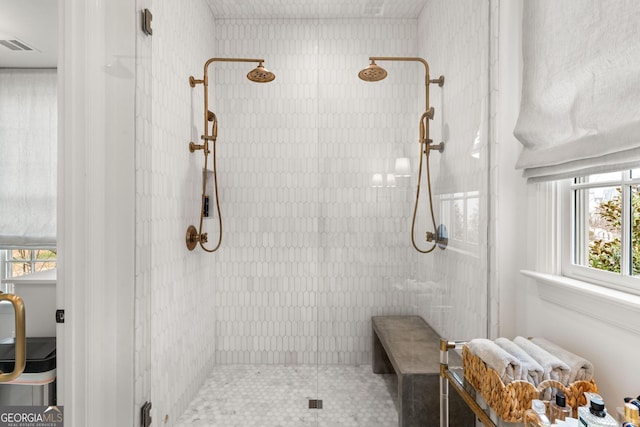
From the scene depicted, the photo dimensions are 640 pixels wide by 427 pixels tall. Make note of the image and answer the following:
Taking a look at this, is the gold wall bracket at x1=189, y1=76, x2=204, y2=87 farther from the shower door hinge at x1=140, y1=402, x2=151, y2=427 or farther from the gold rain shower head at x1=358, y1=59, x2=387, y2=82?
the shower door hinge at x1=140, y1=402, x2=151, y2=427

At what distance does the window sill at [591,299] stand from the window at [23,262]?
1995mm

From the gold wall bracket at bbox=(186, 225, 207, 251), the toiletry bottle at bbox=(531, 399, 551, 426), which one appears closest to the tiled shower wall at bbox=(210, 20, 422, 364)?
the gold wall bracket at bbox=(186, 225, 207, 251)

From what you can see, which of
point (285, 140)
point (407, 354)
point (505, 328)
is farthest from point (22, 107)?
point (505, 328)

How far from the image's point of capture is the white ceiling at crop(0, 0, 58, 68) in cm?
129

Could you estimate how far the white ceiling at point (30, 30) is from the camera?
1291 mm

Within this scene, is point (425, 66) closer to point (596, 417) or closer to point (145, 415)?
point (596, 417)

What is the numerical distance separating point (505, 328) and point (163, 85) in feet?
6.34

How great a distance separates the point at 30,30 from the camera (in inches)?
52.1

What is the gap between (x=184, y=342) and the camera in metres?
1.67

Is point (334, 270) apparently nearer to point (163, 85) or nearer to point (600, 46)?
point (163, 85)

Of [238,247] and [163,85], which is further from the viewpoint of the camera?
[238,247]

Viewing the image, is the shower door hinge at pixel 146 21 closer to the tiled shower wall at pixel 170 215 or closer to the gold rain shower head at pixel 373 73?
the tiled shower wall at pixel 170 215

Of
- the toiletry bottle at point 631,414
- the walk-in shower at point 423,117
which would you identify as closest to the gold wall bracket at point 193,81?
the walk-in shower at point 423,117

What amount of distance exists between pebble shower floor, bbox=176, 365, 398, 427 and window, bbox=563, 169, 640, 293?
95 centimetres
